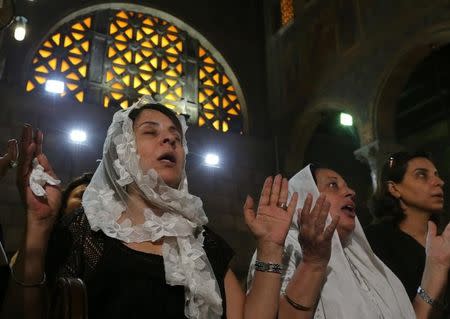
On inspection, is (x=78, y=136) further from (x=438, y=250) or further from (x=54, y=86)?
(x=438, y=250)

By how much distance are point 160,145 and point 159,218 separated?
1.06 feet

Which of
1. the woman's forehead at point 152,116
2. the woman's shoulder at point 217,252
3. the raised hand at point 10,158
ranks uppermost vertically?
the woman's forehead at point 152,116

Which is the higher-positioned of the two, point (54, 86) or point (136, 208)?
point (54, 86)

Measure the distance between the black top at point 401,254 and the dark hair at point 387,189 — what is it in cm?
13

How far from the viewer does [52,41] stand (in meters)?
8.21

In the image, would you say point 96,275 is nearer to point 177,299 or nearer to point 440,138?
point 177,299

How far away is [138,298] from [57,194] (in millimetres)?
472

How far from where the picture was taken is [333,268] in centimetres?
226

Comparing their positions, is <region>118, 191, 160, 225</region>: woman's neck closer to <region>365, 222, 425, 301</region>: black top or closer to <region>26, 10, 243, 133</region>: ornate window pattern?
<region>365, 222, 425, 301</region>: black top

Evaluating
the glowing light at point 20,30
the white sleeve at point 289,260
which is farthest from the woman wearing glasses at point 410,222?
the glowing light at point 20,30

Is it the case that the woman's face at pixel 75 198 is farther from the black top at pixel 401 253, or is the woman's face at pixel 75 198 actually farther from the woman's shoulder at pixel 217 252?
the black top at pixel 401 253

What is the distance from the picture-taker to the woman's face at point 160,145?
188 cm

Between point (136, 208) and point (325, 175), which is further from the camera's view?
point (325, 175)

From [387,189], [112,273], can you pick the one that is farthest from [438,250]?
[112,273]
